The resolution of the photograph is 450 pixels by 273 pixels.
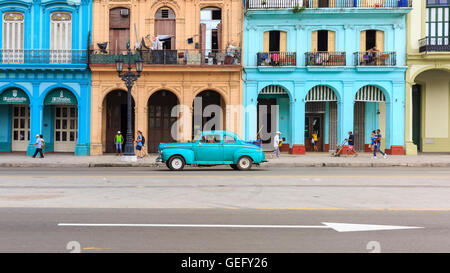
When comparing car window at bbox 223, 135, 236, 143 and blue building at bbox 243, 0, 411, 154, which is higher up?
blue building at bbox 243, 0, 411, 154

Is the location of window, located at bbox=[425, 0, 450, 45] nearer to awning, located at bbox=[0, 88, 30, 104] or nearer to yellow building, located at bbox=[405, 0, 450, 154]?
yellow building, located at bbox=[405, 0, 450, 154]

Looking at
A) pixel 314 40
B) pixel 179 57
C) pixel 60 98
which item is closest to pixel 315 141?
pixel 314 40

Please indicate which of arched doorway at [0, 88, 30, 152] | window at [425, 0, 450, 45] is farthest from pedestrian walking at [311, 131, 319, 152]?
arched doorway at [0, 88, 30, 152]

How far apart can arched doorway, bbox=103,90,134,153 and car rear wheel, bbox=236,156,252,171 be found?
12.3m

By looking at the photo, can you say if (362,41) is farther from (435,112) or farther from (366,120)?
(435,112)

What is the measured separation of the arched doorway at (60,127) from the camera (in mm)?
26391

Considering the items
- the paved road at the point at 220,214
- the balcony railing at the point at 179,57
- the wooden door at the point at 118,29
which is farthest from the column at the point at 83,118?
the paved road at the point at 220,214

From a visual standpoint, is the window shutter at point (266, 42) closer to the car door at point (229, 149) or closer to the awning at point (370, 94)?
the awning at point (370, 94)

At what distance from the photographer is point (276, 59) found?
24.8m

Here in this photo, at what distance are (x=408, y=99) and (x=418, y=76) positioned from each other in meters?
2.83

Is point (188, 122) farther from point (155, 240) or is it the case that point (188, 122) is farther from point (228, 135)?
point (155, 240)

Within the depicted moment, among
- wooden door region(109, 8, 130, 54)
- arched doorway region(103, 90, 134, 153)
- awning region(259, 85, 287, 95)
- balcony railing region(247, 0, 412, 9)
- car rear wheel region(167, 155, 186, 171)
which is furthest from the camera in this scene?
arched doorway region(103, 90, 134, 153)

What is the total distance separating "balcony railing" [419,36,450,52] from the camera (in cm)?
2406

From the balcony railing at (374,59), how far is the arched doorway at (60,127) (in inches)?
723
